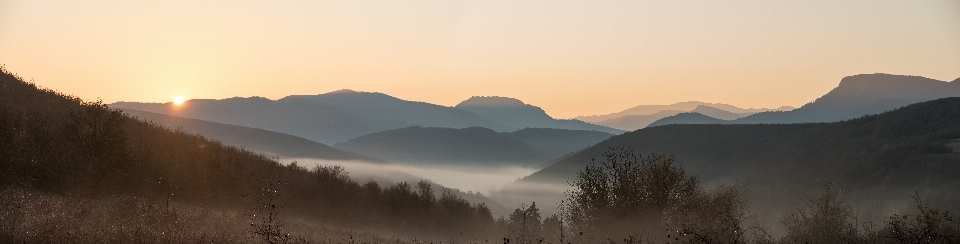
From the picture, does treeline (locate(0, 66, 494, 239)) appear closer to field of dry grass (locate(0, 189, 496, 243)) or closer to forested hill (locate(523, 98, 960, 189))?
field of dry grass (locate(0, 189, 496, 243))

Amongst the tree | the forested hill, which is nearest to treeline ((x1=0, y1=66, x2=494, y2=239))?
the tree

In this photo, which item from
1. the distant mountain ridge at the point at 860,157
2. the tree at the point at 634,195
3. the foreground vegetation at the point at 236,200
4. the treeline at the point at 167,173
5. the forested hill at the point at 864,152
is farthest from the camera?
the forested hill at the point at 864,152

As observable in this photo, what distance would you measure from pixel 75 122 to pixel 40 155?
7.89 feet

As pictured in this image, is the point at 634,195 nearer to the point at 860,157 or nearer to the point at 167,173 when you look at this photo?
the point at 167,173

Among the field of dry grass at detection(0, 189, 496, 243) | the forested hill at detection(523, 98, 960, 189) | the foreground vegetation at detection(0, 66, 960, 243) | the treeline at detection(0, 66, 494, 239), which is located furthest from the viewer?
the forested hill at detection(523, 98, 960, 189)

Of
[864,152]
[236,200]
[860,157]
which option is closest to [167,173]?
[236,200]

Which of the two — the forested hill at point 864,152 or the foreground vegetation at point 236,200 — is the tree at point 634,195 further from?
the forested hill at point 864,152

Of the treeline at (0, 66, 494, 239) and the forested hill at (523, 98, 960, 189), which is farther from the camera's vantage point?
the forested hill at (523, 98, 960, 189)

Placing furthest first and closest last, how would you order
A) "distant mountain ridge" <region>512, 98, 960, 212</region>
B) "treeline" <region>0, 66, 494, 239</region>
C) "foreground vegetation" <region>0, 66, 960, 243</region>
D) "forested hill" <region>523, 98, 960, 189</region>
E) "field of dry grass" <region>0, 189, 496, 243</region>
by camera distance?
1. "forested hill" <region>523, 98, 960, 189</region>
2. "distant mountain ridge" <region>512, 98, 960, 212</region>
3. "treeline" <region>0, 66, 494, 239</region>
4. "foreground vegetation" <region>0, 66, 960, 243</region>
5. "field of dry grass" <region>0, 189, 496, 243</region>

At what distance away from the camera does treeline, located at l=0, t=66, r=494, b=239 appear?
28.2m

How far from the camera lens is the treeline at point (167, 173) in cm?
2817

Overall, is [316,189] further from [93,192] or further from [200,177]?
[93,192]

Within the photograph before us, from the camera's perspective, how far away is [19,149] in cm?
2700

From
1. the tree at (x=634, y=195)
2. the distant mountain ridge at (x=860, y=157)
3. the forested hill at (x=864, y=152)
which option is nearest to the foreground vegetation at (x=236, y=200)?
the tree at (x=634, y=195)
